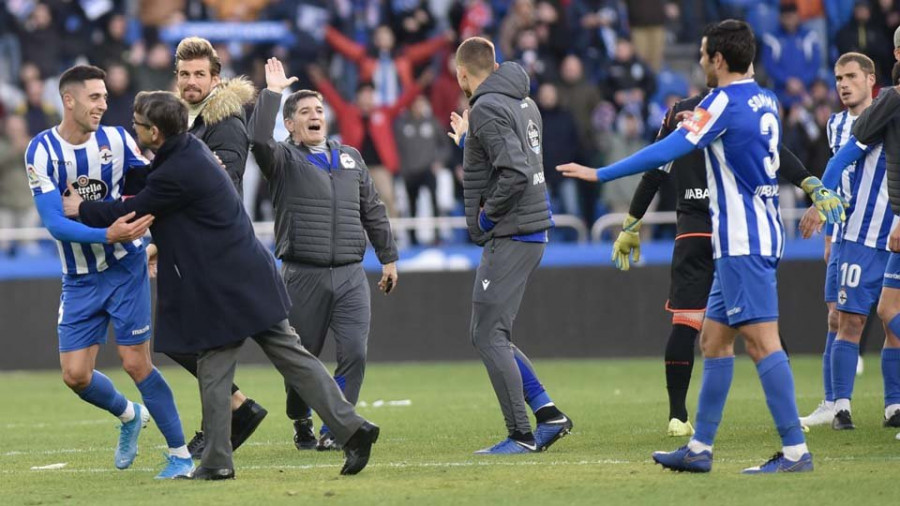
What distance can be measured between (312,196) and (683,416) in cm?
295

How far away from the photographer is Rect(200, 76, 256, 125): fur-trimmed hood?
943 centimetres

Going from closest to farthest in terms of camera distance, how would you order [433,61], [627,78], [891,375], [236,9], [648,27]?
[891,375], [627,78], [433,61], [648,27], [236,9]

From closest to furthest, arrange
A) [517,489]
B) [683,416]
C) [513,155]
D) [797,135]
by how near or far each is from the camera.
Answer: [517,489] → [513,155] → [683,416] → [797,135]

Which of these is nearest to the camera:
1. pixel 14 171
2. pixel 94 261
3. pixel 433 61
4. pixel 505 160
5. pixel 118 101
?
pixel 94 261

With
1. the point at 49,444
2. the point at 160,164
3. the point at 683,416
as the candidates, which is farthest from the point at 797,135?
the point at 160,164

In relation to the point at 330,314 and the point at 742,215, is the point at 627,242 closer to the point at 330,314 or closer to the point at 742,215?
the point at 330,314

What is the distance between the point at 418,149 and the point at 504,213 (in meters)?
10.6

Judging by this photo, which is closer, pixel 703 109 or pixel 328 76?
pixel 703 109

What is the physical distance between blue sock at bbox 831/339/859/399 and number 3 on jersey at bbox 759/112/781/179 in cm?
300

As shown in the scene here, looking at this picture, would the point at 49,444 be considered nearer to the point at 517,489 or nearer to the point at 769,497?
the point at 517,489

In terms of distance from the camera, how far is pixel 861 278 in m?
10.4

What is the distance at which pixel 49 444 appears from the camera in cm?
1084

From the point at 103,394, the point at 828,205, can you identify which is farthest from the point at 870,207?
the point at 103,394

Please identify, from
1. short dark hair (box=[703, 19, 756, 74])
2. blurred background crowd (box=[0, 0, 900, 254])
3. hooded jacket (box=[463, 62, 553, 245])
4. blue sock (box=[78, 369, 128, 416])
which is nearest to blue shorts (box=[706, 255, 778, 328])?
short dark hair (box=[703, 19, 756, 74])
